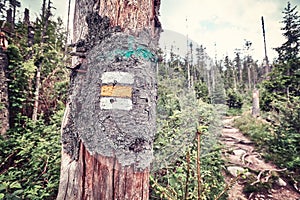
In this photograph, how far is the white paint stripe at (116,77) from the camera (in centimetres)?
75

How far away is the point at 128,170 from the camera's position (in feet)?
2.43

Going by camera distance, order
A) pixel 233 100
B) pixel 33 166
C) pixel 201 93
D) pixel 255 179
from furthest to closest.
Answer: pixel 233 100 → pixel 201 93 → pixel 255 179 → pixel 33 166

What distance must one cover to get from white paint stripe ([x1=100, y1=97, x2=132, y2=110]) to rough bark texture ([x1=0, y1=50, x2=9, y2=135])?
9.78 feet

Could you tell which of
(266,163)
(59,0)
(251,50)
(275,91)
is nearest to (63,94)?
(59,0)

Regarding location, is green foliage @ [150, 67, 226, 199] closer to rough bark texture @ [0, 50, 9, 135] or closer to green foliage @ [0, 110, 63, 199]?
green foliage @ [0, 110, 63, 199]

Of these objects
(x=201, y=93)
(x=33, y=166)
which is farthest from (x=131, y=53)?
(x=201, y=93)

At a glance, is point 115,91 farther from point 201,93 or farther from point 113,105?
point 201,93

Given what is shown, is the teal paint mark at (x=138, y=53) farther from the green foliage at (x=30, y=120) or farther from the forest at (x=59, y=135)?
the green foliage at (x=30, y=120)

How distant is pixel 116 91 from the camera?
0.75 m

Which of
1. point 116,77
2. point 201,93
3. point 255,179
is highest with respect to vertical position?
point 201,93

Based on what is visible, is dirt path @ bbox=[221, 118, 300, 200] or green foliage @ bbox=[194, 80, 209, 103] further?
green foliage @ bbox=[194, 80, 209, 103]

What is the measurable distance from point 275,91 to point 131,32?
26.8ft

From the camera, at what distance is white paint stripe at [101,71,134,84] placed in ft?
2.47

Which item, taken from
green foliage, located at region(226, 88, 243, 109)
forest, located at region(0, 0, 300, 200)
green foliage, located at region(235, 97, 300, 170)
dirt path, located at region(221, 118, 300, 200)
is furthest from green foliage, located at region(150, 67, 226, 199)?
green foliage, located at region(226, 88, 243, 109)
